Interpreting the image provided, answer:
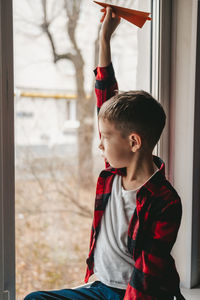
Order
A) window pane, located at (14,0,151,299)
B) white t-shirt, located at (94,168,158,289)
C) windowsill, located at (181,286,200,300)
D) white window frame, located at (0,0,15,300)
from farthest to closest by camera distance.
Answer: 1. window pane, located at (14,0,151,299)
2. windowsill, located at (181,286,200,300)
3. white t-shirt, located at (94,168,158,289)
4. white window frame, located at (0,0,15,300)

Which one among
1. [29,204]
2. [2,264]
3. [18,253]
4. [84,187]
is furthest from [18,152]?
[2,264]

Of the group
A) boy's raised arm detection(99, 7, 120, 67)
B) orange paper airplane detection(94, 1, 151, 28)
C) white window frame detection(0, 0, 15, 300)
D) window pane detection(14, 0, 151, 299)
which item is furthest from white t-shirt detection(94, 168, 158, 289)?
window pane detection(14, 0, 151, 299)

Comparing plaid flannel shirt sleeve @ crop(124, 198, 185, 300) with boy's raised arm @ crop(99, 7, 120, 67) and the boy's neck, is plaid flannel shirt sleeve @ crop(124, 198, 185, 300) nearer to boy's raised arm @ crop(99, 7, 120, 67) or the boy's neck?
the boy's neck

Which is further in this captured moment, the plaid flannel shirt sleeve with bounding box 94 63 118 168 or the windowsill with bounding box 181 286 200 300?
the windowsill with bounding box 181 286 200 300

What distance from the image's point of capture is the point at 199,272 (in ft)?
4.68

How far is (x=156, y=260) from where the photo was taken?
0.93 m

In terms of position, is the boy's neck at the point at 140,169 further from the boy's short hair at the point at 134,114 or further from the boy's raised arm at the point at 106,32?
the boy's raised arm at the point at 106,32

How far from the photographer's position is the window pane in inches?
106

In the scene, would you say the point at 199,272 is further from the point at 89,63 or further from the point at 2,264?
the point at 89,63

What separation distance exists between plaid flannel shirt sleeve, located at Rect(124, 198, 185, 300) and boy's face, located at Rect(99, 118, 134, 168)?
0.19 m

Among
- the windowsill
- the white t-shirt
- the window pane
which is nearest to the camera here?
the white t-shirt

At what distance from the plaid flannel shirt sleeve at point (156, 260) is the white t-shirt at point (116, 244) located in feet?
0.23

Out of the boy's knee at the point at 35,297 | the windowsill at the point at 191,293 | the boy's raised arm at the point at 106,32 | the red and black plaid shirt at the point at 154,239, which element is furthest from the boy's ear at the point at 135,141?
the windowsill at the point at 191,293

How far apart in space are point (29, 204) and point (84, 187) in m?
0.53
